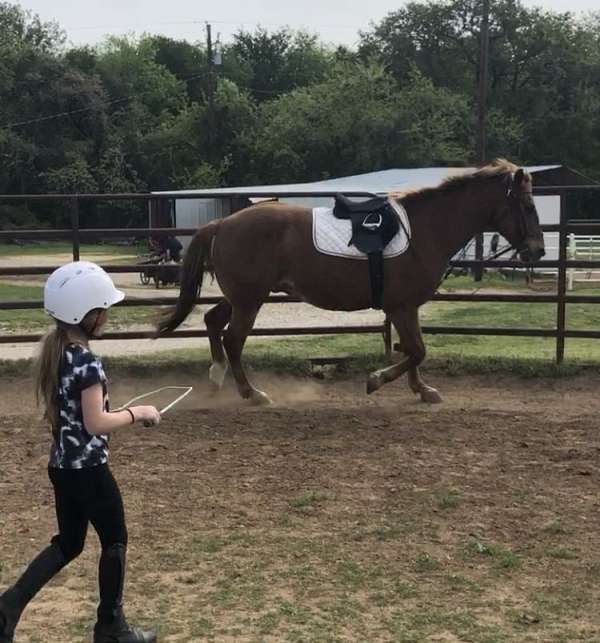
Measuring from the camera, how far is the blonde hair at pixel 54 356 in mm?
3295

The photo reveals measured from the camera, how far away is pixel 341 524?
473 cm

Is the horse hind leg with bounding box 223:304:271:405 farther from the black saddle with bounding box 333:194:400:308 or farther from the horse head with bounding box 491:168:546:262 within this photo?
the horse head with bounding box 491:168:546:262

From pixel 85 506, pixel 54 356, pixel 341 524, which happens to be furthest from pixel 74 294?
pixel 341 524

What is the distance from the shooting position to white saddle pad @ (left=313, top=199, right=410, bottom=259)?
24.7 feet

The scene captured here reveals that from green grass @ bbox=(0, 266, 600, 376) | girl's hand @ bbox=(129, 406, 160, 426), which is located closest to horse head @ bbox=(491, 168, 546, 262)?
green grass @ bbox=(0, 266, 600, 376)

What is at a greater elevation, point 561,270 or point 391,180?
point 391,180

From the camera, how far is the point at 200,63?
220 ft

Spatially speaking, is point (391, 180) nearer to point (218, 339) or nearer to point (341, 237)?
point (218, 339)

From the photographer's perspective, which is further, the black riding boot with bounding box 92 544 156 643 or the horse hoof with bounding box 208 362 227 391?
the horse hoof with bounding box 208 362 227 391

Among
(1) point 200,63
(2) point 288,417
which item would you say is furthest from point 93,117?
(2) point 288,417

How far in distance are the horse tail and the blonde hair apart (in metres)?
4.68

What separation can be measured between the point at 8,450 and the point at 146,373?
2.78 metres

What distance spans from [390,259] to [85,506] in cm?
462

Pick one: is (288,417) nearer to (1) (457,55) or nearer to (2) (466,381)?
(2) (466,381)
